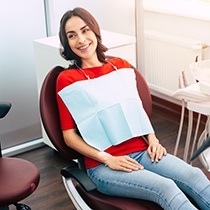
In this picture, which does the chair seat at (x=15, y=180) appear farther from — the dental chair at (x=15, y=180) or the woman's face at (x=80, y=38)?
the woman's face at (x=80, y=38)

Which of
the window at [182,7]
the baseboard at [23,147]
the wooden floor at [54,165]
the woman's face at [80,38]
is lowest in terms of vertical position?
the wooden floor at [54,165]

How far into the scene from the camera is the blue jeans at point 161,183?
161cm

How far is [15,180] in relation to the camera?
190 cm

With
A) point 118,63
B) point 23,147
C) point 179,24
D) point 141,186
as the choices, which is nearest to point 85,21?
point 118,63

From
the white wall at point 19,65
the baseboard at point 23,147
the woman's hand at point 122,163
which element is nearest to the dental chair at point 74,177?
the woman's hand at point 122,163

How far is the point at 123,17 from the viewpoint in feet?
10.8

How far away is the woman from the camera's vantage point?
1.70 meters

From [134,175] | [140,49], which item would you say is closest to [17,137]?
[140,49]

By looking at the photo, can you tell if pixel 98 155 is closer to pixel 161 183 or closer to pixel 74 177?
pixel 74 177

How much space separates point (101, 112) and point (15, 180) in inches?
17.8

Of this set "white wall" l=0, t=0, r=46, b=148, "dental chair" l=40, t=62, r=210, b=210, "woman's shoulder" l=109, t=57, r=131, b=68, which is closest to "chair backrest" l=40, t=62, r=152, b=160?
"dental chair" l=40, t=62, r=210, b=210

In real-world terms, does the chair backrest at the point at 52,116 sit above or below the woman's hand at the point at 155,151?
above

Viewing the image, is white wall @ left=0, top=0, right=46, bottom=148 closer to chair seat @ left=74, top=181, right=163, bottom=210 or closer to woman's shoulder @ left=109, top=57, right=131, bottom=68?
woman's shoulder @ left=109, top=57, right=131, bottom=68

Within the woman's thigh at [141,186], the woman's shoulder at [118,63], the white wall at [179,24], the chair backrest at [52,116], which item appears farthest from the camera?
→ the white wall at [179,24]
